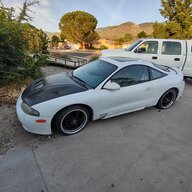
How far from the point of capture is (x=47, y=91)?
3.21 metres

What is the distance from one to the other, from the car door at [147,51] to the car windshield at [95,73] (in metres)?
3.15

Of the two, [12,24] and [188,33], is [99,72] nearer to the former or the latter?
[12,24]

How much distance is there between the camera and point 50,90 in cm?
324

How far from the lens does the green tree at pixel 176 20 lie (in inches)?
659

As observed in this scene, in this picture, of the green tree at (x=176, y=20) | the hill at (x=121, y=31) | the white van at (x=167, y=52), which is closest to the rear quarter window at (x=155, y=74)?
the white van at (x=167, y=52)

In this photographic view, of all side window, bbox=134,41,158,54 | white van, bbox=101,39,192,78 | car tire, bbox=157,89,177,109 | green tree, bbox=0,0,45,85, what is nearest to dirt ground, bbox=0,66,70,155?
green tree, bbox=0,0,45,85

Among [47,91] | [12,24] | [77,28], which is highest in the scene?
[77,28]

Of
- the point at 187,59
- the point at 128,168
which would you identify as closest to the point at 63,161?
the point at 128,168

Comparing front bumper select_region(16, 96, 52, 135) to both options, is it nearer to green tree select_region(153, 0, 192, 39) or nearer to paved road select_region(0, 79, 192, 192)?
paved road select_region(0, 79, 192, 192)

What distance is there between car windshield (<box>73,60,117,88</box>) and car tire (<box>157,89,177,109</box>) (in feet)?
5.35

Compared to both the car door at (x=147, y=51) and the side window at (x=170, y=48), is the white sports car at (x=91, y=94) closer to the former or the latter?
the car door at (x=147, y=51)

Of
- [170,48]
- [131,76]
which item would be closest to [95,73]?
[131,76]

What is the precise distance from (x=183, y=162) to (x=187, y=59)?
502cm

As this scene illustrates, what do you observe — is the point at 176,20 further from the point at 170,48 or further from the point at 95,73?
the point at 95,73
